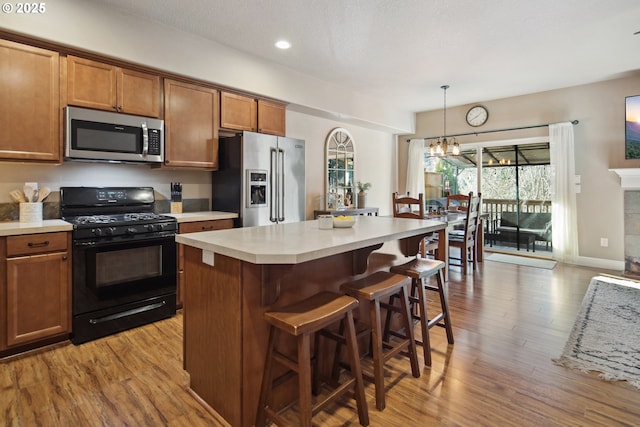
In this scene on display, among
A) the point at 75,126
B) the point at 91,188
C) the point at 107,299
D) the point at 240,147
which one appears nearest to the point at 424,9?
the point at 240,147

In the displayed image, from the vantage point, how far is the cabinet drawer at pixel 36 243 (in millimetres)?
2291

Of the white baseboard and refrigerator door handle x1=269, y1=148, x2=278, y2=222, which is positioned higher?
refrigerator door handle x1=269, y1=148, x2=278, y2=222

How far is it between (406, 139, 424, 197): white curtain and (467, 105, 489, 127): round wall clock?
38.0 inches

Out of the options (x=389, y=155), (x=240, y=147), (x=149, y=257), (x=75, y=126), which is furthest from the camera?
(x=389, y=155)

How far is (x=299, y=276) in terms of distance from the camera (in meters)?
1.88

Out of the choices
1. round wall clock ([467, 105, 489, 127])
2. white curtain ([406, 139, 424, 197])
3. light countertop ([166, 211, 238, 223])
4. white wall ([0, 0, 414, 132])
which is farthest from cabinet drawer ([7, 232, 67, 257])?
round wall clock ([467, 105, 489, 127])

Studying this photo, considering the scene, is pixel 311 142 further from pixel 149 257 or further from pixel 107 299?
pixel 107 299

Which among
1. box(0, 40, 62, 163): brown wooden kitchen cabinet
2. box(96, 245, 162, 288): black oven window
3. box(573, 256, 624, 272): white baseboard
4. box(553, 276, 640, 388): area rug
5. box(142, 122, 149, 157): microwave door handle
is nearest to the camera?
box(553, 276, 640, 388): area rug

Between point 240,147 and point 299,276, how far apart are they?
2101 millimetres

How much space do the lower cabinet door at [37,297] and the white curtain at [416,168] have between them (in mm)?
5686

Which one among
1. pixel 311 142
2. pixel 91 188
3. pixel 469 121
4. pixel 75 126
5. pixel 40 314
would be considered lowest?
pixel 40 314

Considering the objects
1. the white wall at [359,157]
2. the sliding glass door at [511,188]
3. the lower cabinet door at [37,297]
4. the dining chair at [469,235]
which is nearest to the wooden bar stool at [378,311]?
the lower cabinet door at [37,297]

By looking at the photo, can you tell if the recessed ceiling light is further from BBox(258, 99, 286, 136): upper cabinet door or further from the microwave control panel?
the microwave control panel

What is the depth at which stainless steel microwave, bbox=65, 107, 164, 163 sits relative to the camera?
106 inches
